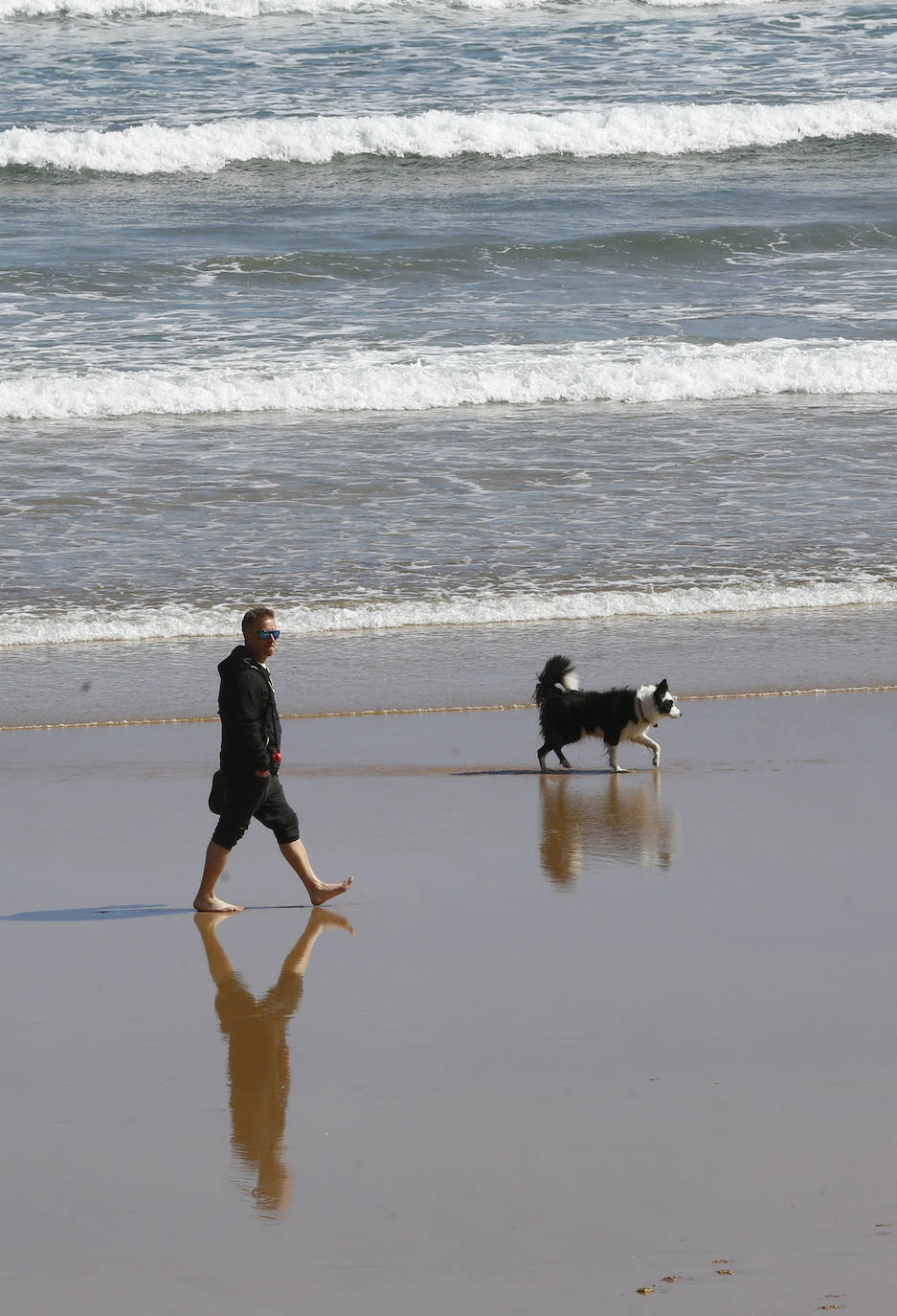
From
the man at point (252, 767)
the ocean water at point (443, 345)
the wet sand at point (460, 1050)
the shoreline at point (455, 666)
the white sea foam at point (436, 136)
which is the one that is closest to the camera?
the wet sand at point (460, 1050)

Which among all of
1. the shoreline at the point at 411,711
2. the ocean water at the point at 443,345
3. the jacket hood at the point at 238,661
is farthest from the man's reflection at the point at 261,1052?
the ocean water at the point at 443,345

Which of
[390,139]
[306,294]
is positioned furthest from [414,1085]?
[390,139]

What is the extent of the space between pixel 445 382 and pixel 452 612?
743cm

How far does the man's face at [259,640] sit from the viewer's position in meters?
6.48

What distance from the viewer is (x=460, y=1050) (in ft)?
16.3

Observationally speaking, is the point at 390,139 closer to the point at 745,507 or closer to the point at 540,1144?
the point at 745,507

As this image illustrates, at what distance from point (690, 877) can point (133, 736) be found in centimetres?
369

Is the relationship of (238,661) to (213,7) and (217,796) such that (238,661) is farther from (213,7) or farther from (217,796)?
(213,7)

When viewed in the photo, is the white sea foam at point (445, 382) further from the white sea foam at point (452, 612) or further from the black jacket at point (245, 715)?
the black jacket at point (245, 715)

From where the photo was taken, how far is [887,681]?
9.70m

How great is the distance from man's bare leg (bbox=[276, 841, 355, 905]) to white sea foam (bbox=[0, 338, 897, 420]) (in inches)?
467

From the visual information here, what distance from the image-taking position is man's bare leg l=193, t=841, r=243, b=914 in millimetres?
6301

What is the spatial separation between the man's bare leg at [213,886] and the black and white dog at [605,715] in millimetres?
2456

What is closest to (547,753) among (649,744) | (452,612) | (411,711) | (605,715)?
(605,715)
